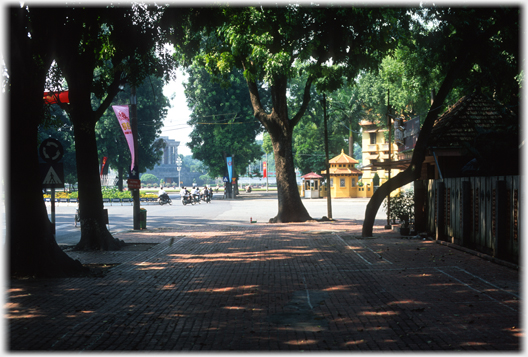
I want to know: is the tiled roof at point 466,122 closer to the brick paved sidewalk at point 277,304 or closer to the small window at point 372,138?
the brick paved sidewalk at point 277,304

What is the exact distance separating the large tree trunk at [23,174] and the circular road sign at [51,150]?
144cm

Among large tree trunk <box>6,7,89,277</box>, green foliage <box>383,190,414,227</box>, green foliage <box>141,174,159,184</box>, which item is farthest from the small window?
green foliage <box>141,174,159,184</box>

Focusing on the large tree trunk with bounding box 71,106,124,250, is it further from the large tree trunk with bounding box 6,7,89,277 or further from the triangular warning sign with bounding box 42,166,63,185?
the large tree trunk with bounding box 6,7,89,277

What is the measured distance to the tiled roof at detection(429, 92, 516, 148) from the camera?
16016 mm

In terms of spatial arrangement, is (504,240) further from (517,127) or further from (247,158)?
(247,158)

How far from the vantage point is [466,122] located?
1647cm

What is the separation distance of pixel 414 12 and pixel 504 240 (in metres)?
9.56

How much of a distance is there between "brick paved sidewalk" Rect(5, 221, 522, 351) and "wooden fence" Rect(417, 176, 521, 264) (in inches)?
18.5

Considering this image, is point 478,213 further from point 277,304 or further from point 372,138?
point 372,138

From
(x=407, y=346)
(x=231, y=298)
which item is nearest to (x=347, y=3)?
(x=231, y=298)

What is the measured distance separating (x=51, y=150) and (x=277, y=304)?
22.5 ft

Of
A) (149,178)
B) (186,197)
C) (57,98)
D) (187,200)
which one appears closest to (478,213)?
(57,98)

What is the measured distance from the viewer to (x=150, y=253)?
44.2 ft

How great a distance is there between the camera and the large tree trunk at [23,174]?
9.59m
